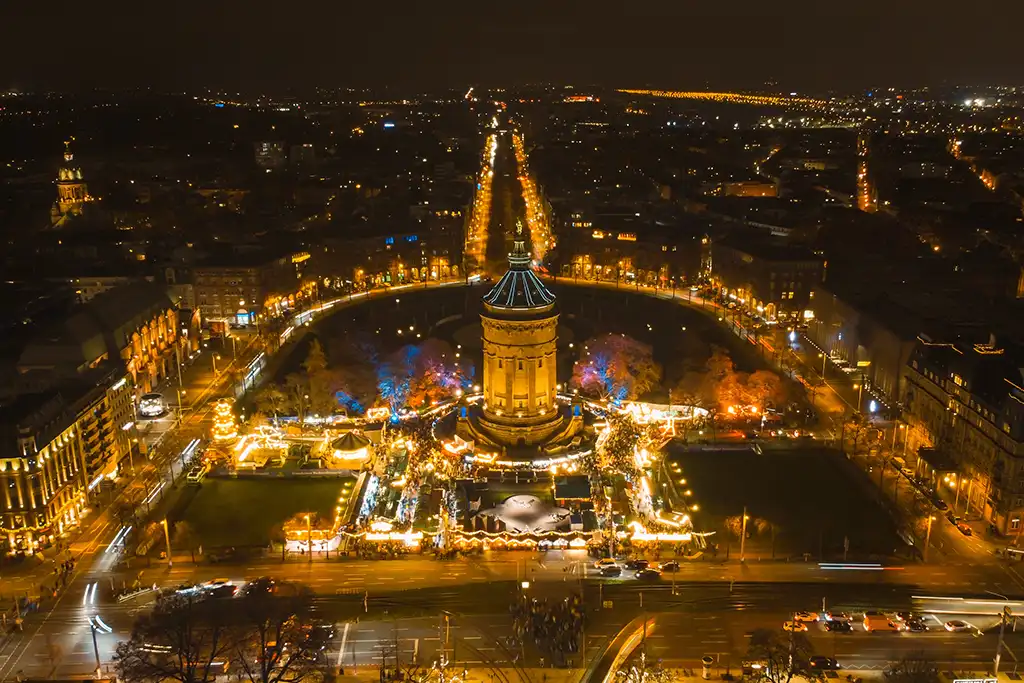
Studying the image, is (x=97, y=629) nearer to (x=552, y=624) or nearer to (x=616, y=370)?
(x=552, y=624)

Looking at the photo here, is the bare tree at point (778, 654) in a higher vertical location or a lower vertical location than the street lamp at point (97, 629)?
higher

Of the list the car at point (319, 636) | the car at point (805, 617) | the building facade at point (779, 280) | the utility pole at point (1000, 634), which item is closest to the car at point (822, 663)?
the car at point (805, 617)

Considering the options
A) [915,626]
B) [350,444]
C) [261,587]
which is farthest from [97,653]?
[915,626]

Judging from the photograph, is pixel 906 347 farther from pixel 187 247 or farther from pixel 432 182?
pixel 432 182

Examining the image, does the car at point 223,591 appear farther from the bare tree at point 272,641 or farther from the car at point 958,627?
the car at point 958,627

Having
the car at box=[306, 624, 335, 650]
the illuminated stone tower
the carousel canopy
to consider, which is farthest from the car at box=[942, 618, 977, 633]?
the carousel canopy

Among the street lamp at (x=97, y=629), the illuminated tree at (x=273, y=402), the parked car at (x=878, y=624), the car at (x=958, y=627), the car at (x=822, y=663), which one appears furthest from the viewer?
the illuminated tree at (x=273, y=402)

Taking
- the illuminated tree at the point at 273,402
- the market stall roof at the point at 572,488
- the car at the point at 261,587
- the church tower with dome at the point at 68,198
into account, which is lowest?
the market stall roof at the point at 572,488
